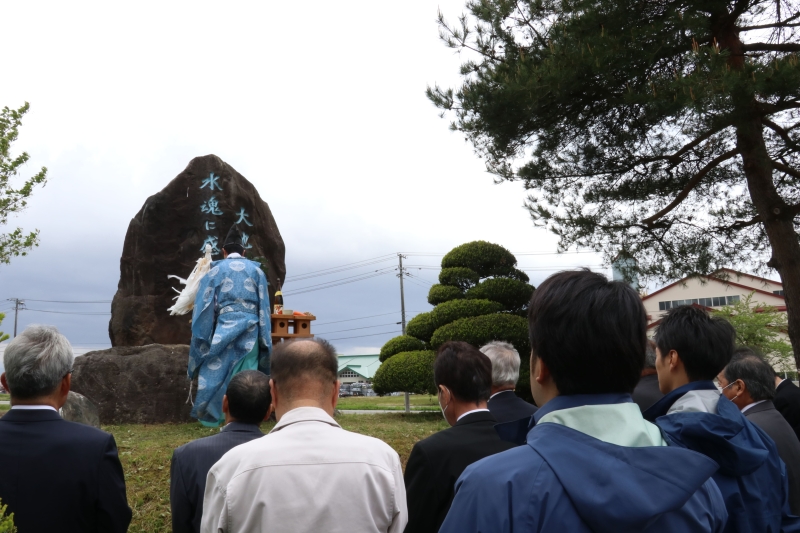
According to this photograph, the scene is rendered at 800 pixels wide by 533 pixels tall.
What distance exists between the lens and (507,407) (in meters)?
2.93

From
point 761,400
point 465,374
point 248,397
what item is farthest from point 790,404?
Result: point 248,397

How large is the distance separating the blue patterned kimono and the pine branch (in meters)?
4.96

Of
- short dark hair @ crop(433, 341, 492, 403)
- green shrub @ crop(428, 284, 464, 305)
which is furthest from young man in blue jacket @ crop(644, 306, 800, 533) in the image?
green shrub @ crop(428, 284, 464, 305)

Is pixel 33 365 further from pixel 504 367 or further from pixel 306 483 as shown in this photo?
pixel 504 367

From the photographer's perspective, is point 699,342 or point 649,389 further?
point 649,389

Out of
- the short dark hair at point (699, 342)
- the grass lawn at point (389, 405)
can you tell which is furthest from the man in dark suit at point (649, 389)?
the grass lawn at point (389, 405)

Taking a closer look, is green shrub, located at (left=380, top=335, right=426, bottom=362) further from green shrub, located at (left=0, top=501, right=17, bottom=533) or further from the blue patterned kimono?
green shrub, located at (left=0, top=501, right=17, bottom=533)

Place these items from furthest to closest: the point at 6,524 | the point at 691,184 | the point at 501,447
→ the point at 691,184, the point at 501,447, the point at 6,524

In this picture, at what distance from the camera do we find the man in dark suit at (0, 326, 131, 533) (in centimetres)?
216

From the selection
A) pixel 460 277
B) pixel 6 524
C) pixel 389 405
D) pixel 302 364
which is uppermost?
pixel 460 277

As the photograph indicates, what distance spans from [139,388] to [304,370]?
6996 mm

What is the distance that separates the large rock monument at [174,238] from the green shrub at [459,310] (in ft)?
10.8

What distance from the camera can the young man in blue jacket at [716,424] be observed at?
5.87 feet

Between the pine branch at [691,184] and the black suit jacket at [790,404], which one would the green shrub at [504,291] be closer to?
the pine branch at [691,184]
